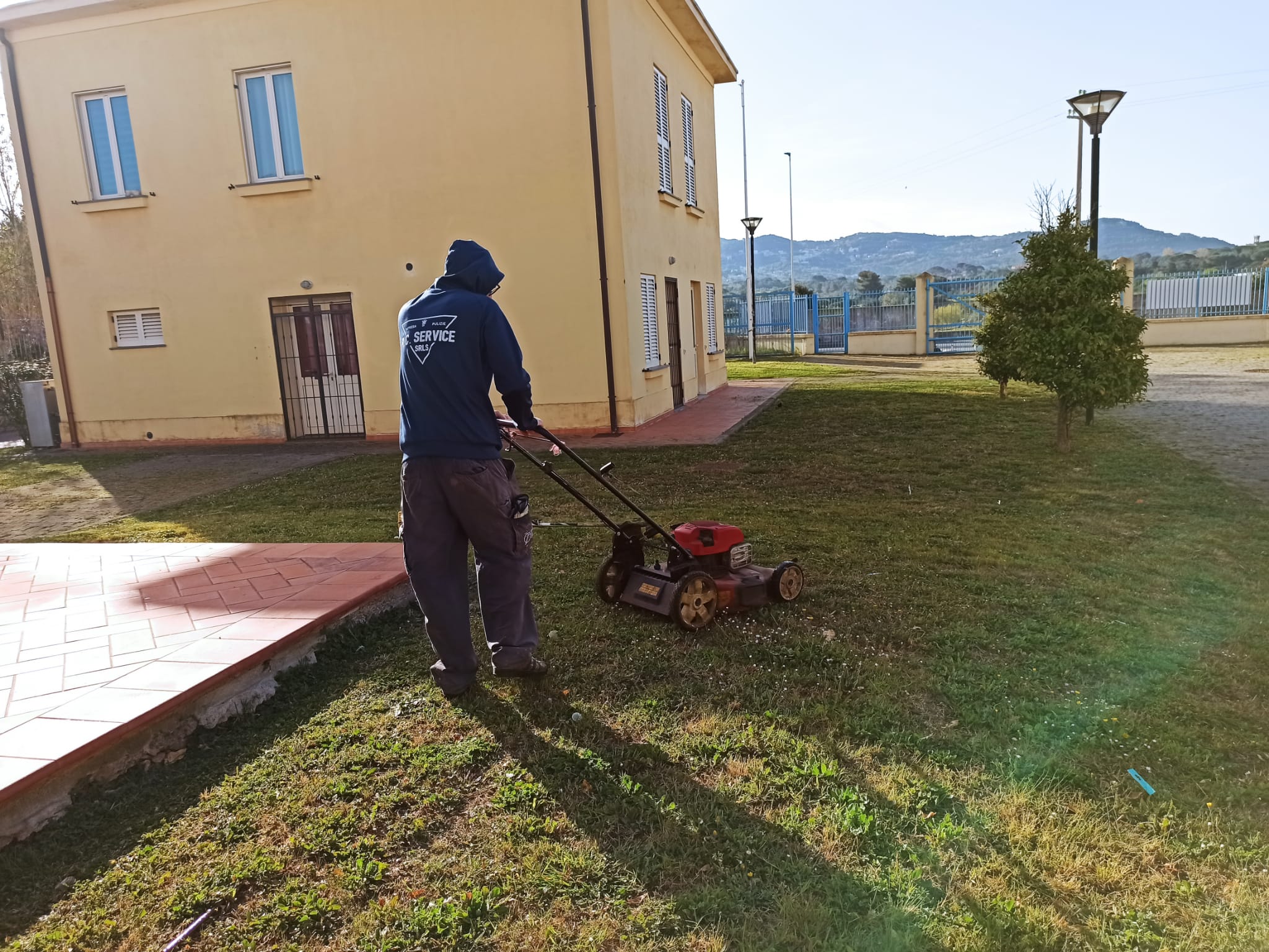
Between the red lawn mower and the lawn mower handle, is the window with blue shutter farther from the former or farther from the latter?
the lawn mower handle

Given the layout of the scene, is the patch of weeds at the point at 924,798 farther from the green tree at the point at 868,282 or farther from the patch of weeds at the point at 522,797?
→ the green tree at the point at 868,282

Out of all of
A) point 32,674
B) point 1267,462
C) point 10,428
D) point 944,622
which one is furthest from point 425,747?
point 10,428

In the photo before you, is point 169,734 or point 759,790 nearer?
point 759,790

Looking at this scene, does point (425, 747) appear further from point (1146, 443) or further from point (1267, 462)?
point (1146, 443)

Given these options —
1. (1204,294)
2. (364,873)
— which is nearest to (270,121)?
(364,873)

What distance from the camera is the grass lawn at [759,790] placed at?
238 cm

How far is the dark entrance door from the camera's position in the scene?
14523mm

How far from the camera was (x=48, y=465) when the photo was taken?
1220 centimetres

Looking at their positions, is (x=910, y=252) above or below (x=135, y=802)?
above

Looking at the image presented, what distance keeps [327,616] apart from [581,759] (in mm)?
1782

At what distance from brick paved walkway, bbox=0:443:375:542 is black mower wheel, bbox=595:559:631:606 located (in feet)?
18.6

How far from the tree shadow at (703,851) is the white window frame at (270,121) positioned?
11346 millimetres

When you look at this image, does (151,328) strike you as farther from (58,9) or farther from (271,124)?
(58,9)

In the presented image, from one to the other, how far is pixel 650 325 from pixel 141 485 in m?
7.12
